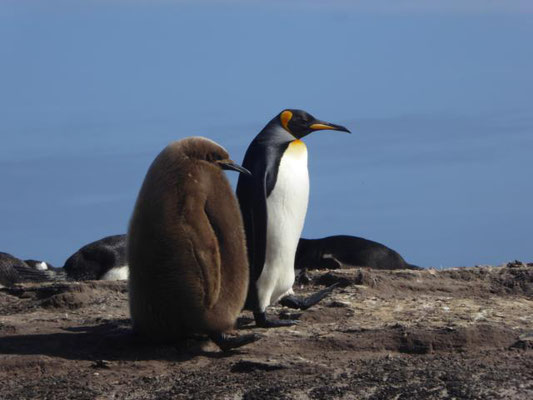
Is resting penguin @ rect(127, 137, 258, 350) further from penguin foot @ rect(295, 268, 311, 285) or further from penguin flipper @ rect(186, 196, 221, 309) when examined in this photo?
penguin foot @ rect(295, 268, 311, 285)

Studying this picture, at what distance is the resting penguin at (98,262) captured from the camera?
14.4 metres

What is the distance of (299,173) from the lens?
873 cm

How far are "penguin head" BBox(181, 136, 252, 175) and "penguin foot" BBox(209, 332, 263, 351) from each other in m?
1.13

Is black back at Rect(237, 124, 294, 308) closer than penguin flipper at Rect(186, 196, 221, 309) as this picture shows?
No

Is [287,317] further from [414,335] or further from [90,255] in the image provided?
[90,255]

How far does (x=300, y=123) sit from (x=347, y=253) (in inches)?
174

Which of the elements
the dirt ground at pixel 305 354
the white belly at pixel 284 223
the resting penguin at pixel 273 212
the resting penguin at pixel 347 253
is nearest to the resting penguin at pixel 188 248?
the dirt ground at pixel 305 354

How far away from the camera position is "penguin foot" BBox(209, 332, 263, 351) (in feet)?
23.4

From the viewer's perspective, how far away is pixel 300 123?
9.18 m

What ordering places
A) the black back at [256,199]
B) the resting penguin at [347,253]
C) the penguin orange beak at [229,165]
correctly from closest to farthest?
the penguin orange beak at [229,165] → the black back at [256,199] → the resting penguin at [347,253]

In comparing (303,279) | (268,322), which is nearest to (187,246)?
(268,322)

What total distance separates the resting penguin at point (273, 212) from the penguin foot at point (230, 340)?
2.81 ft

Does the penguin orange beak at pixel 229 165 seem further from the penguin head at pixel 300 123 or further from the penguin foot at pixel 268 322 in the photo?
the penguin head at pixel 300 123

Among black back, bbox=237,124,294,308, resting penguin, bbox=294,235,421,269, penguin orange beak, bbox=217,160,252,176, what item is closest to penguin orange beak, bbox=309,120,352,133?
black back, bbox=237,124,294,308
